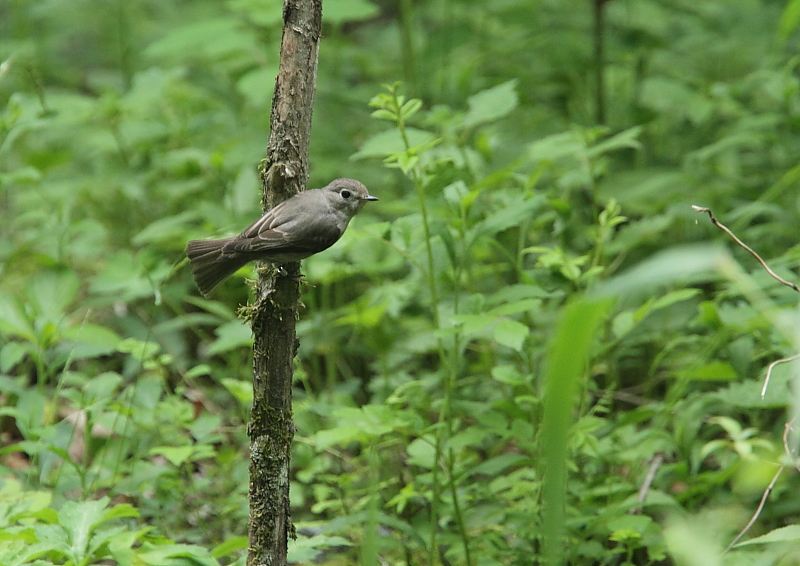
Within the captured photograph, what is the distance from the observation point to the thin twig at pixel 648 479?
3316mm

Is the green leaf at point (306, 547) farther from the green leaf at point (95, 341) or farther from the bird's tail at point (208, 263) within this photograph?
the green leaf at point (95, 341)

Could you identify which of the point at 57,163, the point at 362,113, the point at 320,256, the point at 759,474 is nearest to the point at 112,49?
the point at 362,113

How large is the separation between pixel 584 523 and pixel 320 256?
5.76ft

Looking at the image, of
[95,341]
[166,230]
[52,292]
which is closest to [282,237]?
[95,341]

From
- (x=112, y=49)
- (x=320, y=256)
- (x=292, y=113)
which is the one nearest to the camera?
(x=292, y=113)

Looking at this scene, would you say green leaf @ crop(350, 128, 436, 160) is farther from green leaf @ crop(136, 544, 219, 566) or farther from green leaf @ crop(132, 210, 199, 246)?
green leaf @ crop(136, 544, 219, 566)

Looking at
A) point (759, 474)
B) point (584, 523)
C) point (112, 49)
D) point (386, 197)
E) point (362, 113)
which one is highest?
point (112, 49)

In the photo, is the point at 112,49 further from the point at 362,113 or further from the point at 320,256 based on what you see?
the point at 320,256

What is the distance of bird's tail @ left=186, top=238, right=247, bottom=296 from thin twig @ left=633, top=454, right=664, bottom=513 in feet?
4.96

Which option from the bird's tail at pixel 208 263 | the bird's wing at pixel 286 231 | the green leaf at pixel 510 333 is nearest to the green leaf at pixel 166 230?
the bird's tail at pixel 208 263

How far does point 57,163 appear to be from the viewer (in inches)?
181

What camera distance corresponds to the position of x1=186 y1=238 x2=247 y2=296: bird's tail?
277cm

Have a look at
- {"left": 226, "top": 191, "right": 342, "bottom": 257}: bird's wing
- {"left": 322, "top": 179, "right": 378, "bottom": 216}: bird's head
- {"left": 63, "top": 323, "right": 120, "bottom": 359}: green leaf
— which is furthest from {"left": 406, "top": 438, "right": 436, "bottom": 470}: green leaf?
{"left": 63, "top": 323, "right": 120, "bottom": 359}: green leaf

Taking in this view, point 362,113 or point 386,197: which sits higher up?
point 362,113
